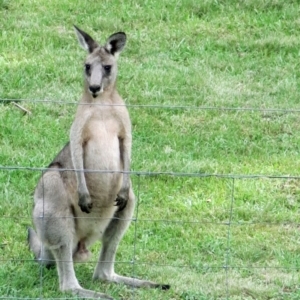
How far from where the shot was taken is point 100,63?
19.4ft

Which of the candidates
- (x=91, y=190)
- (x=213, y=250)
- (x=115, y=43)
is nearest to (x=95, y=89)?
(x=115, y=43)

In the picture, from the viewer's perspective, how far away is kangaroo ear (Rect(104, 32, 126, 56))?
5.99 metres

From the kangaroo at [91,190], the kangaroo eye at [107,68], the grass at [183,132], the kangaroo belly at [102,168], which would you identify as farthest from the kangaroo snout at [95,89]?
the grass at [183,132]

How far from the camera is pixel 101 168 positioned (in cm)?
579

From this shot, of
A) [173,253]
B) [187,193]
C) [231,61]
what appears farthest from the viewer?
[231,61]

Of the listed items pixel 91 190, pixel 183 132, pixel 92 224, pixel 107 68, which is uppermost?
pixel 107 68

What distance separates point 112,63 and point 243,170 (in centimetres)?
206

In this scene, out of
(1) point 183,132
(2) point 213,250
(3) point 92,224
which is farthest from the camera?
(1) point 183,132

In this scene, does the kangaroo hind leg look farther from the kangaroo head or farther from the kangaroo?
the kangaroo head

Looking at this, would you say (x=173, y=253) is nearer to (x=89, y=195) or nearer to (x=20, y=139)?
(x=89, y=195)

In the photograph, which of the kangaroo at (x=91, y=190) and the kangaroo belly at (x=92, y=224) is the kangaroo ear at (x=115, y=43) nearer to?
the kangaroo at (x=91, y=190)

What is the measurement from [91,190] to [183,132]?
2713 millimetres

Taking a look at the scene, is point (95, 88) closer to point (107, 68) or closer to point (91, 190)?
point (107, 68)

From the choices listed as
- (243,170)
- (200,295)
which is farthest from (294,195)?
(200,295)
